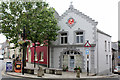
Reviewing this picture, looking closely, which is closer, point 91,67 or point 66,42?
point 91,67

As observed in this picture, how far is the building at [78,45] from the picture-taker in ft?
67.4

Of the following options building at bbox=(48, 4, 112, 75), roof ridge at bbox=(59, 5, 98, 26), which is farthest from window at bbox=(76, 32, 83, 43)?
roof ridge at bbox=(59, 5, 98, 26)

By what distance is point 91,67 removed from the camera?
20312 millimetres

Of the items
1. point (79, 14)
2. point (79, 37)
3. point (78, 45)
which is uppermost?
point (79, 14)

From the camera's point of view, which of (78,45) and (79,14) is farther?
(79,14)

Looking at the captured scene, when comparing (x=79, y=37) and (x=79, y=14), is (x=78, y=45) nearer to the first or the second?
(x=79, y=37)

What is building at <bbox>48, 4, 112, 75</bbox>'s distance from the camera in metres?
20.5

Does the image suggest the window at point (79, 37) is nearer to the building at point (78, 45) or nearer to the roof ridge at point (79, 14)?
the building at point (78, 45)

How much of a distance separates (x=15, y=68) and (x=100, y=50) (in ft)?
38.6

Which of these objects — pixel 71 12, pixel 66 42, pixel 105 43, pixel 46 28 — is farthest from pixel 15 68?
pixel 105 43

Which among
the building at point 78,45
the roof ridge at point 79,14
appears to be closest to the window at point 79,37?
the building at point 78,45

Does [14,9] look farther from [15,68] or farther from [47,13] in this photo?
[15,68]

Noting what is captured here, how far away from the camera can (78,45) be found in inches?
851

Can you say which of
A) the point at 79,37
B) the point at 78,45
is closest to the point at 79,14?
the point at 79,37
